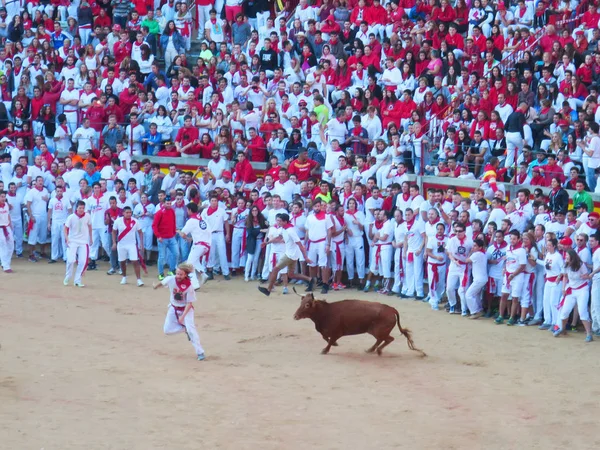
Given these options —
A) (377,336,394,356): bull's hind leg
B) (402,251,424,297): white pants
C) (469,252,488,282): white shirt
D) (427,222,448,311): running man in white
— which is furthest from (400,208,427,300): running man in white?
(377,336,394,356): bull's hind leg

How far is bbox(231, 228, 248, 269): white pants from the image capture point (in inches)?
880

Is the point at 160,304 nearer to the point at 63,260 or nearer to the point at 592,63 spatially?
the point at 63,260

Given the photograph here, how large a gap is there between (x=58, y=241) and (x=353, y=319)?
10.7 meters

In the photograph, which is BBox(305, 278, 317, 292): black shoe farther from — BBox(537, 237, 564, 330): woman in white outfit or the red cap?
the red cap

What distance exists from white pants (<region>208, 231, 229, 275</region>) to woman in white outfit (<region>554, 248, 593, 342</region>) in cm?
768

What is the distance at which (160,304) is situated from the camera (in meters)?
19.8

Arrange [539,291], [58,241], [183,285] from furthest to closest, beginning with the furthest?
[58,241], [539,291], [183,285]

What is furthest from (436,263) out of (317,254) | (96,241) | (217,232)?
(96,241)

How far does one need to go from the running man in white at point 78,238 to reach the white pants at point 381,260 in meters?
5.55

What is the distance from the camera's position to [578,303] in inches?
669

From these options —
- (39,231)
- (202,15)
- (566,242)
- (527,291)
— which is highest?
(202,15)

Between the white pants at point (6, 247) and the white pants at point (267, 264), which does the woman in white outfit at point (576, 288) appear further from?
the white pants at point (6, 247)

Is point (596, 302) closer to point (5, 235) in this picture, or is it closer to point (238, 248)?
point (238, 248)

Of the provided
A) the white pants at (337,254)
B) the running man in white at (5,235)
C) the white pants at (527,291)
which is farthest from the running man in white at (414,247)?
the running man in white at (5,235)
